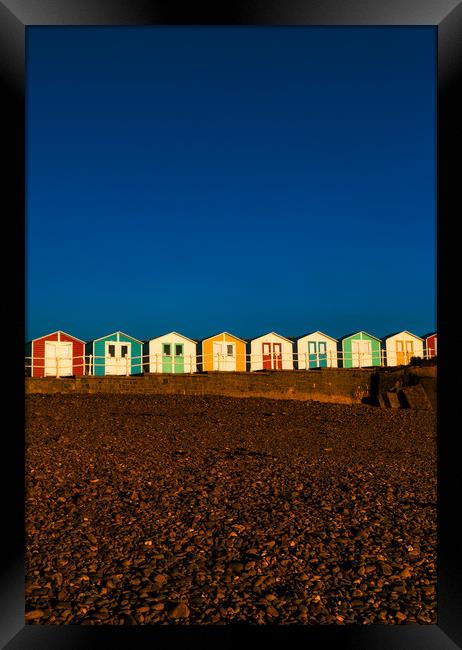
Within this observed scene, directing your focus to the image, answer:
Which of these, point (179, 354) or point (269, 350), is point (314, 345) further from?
point (179, 354)

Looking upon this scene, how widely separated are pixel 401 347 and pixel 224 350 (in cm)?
1044

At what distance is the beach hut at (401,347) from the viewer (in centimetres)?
2781

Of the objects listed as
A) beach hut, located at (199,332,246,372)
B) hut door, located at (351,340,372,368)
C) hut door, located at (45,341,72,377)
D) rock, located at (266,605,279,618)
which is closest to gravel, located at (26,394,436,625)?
rock, located at (266,605,279,618)

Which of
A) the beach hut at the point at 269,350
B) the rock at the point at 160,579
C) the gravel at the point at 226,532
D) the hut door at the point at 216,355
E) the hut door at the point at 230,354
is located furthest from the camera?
the beach hut at the point at 269,350

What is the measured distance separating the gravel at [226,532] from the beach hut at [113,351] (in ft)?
59.3

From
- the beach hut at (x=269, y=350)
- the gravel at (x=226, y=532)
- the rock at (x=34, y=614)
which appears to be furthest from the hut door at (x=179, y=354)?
the rock at (x=34, y=614)

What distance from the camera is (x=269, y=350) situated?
26750 millimetres

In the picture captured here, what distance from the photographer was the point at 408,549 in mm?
3150

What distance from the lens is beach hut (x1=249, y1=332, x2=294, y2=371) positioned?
26.5 meters

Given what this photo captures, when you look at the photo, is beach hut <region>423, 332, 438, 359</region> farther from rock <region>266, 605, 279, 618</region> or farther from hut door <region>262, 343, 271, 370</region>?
rock <region>266, 605, 279, 618</region>

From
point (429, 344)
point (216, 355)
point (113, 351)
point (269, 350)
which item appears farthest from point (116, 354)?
point (429, 344)

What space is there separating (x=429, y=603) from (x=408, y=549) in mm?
665
